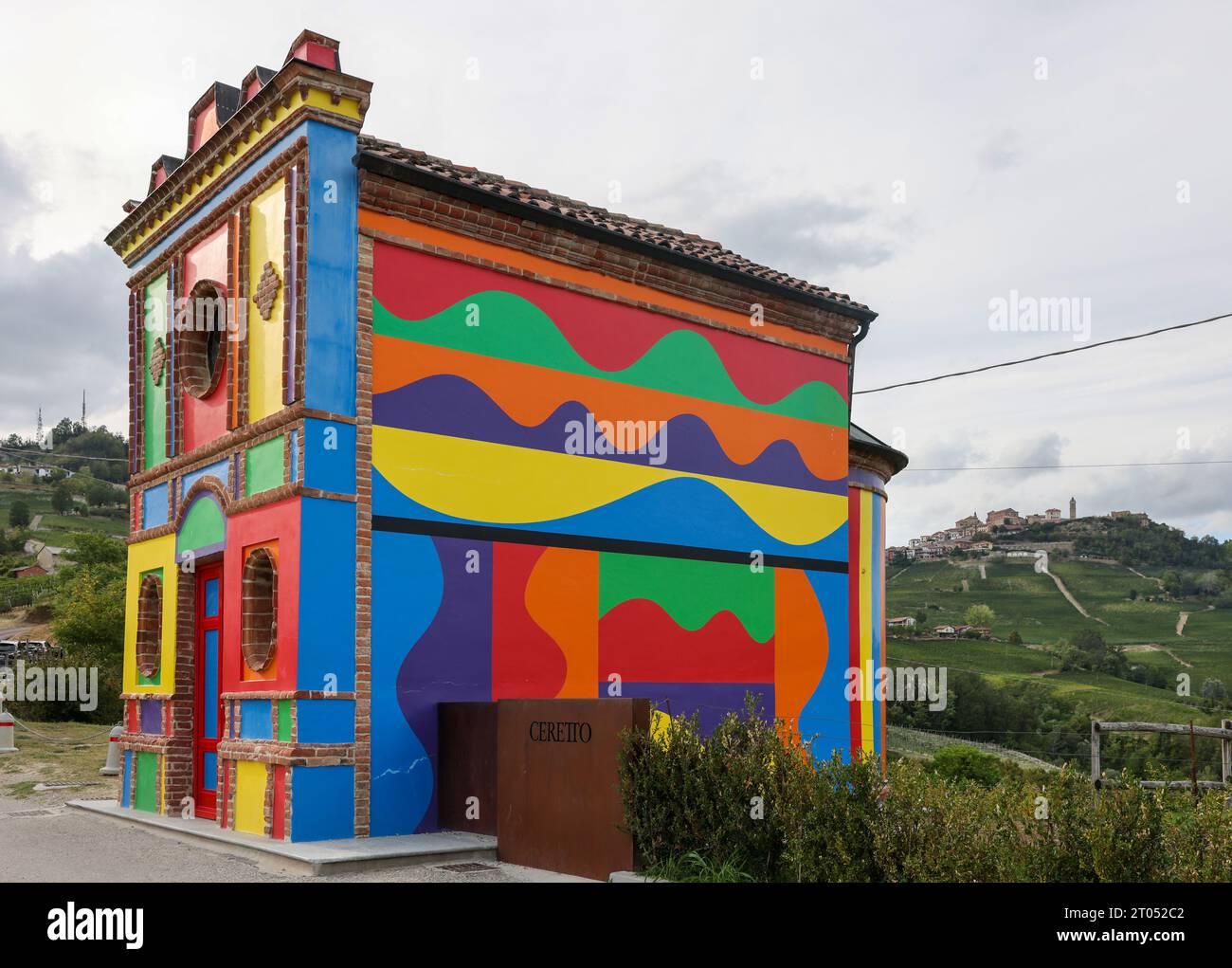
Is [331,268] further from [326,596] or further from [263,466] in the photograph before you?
[326,596]

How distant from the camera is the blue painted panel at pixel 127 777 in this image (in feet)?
44.6

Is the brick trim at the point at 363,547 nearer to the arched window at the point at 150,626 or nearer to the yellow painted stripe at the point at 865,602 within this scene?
the arched window at the point at 150,626

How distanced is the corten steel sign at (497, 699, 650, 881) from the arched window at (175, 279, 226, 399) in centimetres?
554

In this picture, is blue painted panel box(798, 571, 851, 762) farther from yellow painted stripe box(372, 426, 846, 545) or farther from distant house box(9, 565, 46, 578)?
distant house box(9, 565, 46, 578)

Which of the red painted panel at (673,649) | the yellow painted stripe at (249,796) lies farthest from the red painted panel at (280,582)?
the red painted panel at (673,649)

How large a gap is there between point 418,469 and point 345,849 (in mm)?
3762

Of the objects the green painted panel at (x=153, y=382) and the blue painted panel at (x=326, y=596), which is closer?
the blue painted panel at (x=326, y=596)

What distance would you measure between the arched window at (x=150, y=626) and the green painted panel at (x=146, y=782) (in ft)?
3.29

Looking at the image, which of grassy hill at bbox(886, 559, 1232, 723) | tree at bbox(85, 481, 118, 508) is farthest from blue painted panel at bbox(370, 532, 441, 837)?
tree at bbox(85, 481, 118, 508)

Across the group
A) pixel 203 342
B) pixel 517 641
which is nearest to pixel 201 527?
pixel 203 342
